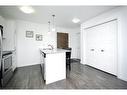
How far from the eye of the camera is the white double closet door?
3250 mm

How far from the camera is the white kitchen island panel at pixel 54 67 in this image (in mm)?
2555

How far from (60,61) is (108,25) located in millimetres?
2502

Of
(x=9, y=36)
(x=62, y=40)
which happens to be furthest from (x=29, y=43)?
(x=62, y=40)

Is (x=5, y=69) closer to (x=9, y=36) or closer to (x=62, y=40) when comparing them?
(x=9, y=36)

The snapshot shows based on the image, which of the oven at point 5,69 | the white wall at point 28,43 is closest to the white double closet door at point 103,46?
the white wall at point 28,43

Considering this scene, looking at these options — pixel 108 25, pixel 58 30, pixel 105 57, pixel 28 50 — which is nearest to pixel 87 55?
pixel 105 57

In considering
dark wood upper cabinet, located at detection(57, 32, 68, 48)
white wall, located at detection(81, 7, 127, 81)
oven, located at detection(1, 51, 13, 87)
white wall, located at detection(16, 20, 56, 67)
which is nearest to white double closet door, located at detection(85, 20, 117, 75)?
white wall, located at detection(81, 7, 127, 81)

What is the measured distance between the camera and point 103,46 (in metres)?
3.70

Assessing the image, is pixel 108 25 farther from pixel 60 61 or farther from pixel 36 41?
pixel 36 41

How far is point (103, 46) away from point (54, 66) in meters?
2.41

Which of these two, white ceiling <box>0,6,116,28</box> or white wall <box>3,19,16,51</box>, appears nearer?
white ceiling <box>0,6,116,28</box>

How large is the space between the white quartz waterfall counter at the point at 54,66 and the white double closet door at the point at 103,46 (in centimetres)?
194

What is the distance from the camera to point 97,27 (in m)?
4.04

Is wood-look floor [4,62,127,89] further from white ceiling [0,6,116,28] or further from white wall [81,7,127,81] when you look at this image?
white ceiling [0,6,116,28]
